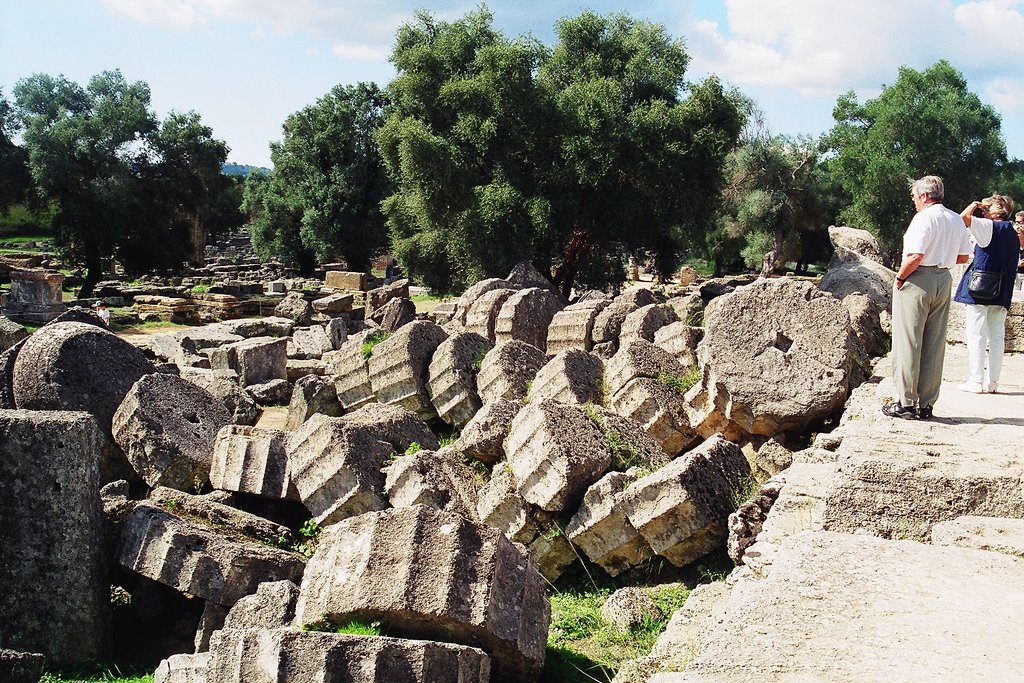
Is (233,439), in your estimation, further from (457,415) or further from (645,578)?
(645,578)

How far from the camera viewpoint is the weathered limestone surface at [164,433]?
25.6ft

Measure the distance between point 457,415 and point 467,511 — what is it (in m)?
2.48

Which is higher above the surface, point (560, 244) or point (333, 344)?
point (560, 244)

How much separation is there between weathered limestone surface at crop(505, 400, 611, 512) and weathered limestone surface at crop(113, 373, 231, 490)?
301 centimetres

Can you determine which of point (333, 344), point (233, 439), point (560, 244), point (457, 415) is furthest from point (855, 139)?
point (233, 439)

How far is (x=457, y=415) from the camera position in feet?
30.3

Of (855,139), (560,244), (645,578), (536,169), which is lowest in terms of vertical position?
(645,578)

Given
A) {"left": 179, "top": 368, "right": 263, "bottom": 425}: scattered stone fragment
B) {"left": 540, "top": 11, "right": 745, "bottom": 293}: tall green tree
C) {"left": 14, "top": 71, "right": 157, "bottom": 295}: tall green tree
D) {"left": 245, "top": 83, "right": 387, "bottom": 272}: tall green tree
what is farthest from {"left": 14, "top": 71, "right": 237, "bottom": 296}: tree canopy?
{"left": 179, "top": 368, "right": 263, "bottom": 425}: scattered stone fragment

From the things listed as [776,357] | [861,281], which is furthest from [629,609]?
[861,281]

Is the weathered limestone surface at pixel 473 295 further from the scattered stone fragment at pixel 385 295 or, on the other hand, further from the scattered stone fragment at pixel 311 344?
the scattered stone fragment at pixel 385 295

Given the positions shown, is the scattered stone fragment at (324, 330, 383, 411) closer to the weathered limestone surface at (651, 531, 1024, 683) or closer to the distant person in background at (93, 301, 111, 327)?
the weathered limestone surface at (651, 531, 1024, 683)

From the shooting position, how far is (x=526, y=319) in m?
10.4

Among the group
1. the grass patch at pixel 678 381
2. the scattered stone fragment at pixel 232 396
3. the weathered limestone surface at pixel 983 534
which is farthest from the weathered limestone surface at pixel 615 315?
the weathered limestone surface at pixel 983 534

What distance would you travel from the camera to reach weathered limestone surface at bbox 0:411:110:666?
5.64 metres
